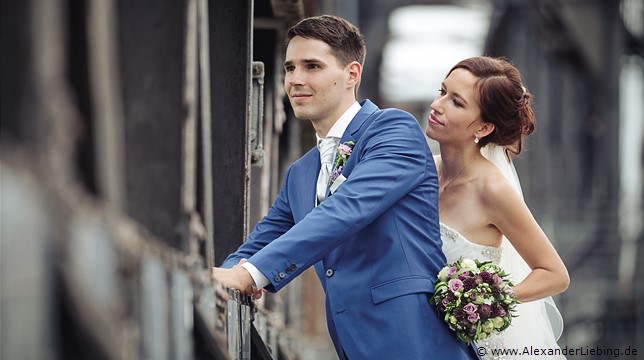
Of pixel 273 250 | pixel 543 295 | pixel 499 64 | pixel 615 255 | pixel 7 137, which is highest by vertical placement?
pixel 7 137

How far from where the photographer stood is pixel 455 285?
359 cm

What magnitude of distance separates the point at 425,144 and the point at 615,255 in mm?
17969

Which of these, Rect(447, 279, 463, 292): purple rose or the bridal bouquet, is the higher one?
Rect(447, 279, 463, 292): purple rose

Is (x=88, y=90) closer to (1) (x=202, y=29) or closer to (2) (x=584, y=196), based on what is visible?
(1) (x=202, y=29)

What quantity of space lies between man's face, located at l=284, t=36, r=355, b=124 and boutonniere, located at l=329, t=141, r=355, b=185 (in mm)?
125

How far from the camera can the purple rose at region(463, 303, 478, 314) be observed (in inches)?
141

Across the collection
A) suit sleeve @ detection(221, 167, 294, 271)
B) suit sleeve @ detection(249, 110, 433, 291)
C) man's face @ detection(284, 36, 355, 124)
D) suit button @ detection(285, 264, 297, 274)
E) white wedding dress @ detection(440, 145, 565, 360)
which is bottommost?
white wedding dress @ detection(440, 145, 565, 360)

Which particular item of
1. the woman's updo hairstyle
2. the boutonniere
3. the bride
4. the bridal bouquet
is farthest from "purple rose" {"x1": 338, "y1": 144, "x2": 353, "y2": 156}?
the woman's updo hairstyle

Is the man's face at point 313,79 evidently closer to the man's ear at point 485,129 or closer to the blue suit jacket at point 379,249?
the blue suit jacket at point 379,249

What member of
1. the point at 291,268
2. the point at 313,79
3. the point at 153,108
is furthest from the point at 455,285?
the point at 153,108

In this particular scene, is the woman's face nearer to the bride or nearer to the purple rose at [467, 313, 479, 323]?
the bride

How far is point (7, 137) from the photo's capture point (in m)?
1.64

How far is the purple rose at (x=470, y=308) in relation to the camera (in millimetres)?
3578

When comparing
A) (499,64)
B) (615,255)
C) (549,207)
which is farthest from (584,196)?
(499,64)
